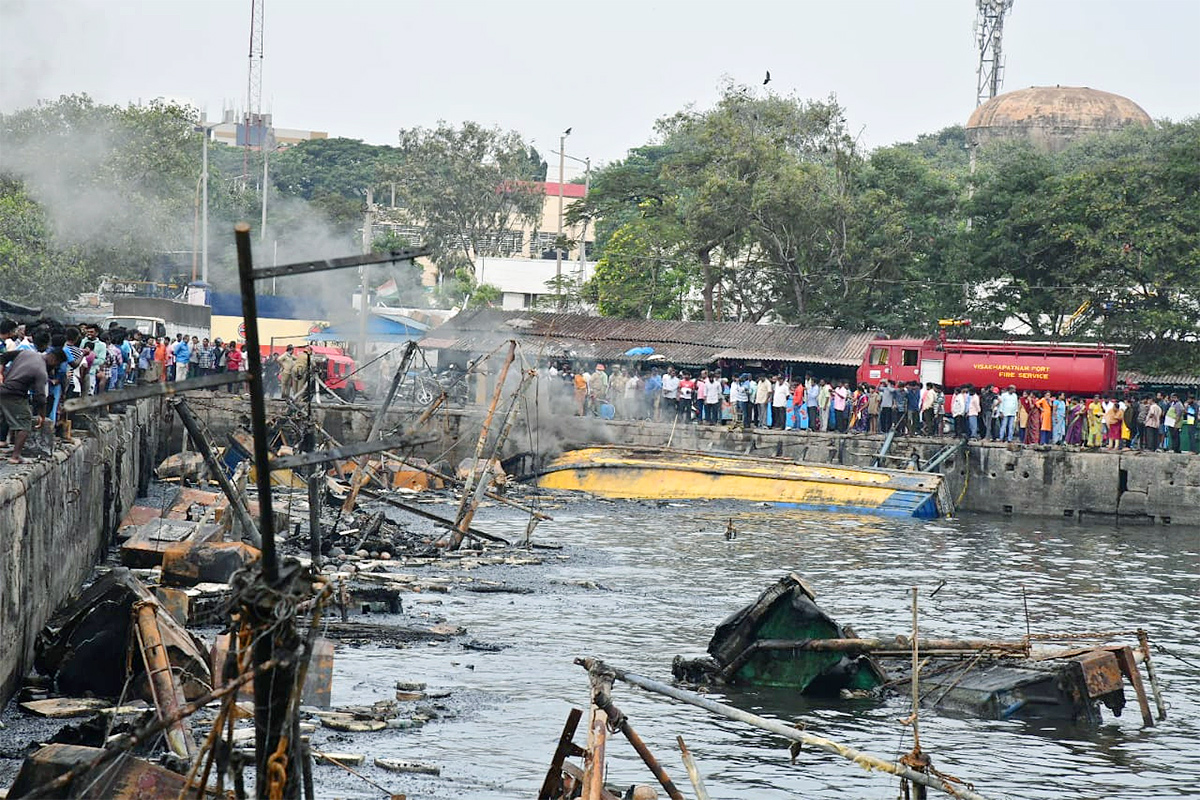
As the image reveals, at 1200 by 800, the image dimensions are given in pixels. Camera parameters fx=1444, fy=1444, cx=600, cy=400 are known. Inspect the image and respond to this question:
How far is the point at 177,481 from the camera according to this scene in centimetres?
3694

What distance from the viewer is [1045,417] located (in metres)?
41.5

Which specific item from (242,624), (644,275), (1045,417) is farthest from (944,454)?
(242,624)

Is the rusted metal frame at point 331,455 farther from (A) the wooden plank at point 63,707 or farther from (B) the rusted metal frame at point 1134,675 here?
(B) the rusted metal frame at point 1134,675

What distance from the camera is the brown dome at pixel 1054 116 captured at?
101500 millimetres

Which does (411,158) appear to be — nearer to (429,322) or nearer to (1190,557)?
(429,322)

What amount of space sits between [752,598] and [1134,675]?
348 inches

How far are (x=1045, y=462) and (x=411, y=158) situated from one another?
42444mm

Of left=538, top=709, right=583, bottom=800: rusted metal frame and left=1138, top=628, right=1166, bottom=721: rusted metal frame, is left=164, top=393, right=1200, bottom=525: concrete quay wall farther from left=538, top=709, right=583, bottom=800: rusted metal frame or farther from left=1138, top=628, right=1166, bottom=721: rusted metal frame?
left=538, top=709, right=583, bottom=800: rusted metal frame

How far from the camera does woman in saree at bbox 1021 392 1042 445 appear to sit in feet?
137

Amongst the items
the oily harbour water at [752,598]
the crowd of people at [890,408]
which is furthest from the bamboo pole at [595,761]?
the crowd of people at [890,408]

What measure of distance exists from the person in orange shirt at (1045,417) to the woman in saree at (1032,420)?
0.22 ft

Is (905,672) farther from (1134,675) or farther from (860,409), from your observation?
(860,409)

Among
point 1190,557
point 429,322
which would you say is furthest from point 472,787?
point 429,322

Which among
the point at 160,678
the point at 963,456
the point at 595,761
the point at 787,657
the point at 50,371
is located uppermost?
the point at 50,371
